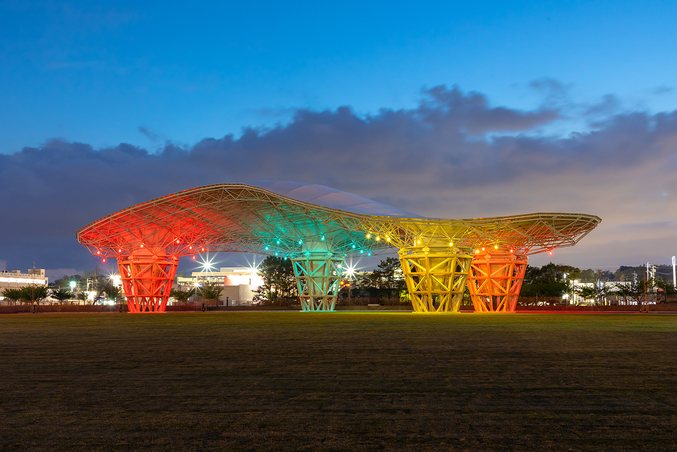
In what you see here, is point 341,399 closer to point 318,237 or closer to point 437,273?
point 437,273

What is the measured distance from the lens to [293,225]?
54.4m

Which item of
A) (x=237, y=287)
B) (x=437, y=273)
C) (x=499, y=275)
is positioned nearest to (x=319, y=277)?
(x=437, y=273)

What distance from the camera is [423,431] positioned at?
18.2 feet

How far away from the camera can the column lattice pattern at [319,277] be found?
197ft

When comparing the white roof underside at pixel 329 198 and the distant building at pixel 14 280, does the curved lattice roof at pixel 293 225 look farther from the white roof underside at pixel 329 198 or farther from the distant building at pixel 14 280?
the distant building at pixel 14 280

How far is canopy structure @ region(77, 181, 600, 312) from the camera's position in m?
46.7

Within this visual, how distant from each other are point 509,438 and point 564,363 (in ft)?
19.6

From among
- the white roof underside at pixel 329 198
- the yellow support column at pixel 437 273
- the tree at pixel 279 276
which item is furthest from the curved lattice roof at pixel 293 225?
the tree at pixel 279 276

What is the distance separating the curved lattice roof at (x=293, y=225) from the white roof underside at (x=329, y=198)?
93 mm

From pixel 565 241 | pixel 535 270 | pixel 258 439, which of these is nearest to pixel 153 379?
pixel 258 439

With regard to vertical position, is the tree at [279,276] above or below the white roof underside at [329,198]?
below

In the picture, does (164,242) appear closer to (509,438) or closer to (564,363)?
(564,363)

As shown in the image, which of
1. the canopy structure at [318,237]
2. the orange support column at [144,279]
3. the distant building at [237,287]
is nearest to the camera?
the canopy structure at [318,237]

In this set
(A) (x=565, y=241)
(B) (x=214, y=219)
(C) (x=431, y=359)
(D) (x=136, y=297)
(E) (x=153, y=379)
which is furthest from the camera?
(D) (x=136, y=297)
